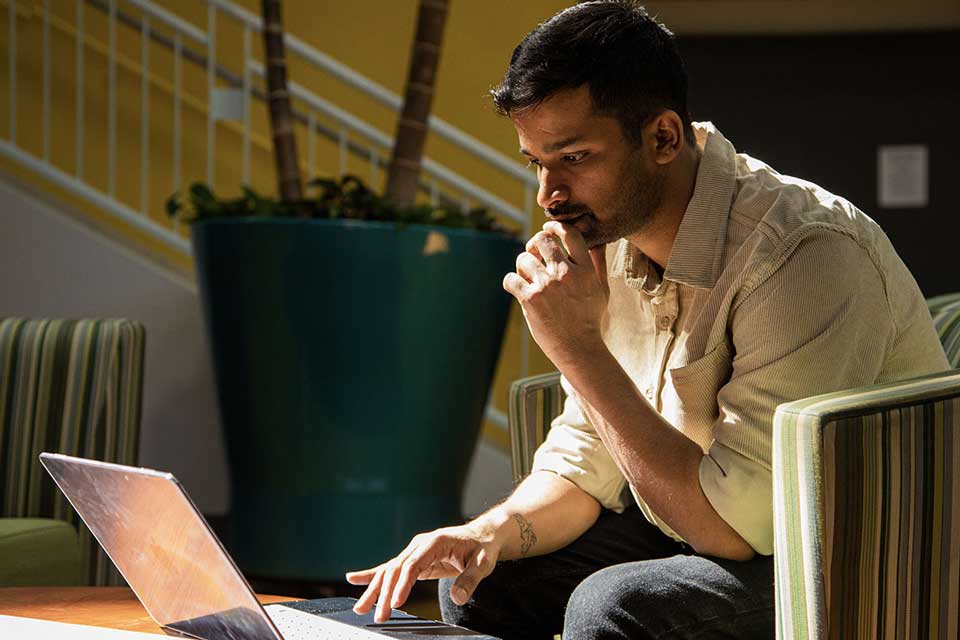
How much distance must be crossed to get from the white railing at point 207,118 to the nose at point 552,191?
2153 millimetres

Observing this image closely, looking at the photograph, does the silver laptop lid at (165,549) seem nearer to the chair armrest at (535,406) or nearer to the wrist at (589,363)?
the wrist at (589,363)

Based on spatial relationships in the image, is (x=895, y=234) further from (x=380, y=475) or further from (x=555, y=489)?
(x=555, y=489)

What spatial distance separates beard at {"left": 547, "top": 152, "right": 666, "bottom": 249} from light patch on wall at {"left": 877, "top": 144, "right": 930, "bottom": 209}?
11.1ft

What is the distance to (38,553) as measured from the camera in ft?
6.29

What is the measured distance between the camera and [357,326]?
296 centimetres

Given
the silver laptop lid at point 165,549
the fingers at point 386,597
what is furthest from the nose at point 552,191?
the silver laptop lid at point 165,549

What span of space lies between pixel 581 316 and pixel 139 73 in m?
3.18

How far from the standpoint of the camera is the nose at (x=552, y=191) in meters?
1.49

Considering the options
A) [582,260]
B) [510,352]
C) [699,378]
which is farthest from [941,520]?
[510,352]

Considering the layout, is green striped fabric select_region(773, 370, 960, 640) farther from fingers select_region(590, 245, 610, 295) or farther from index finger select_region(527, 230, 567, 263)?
fingers select_region(590, 245, 610, 295)

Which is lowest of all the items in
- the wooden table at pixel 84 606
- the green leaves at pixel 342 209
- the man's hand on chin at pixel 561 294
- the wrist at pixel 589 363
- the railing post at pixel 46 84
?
the wooden table at pixel 84 606

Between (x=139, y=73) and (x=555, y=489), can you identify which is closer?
(x=555, y=489)

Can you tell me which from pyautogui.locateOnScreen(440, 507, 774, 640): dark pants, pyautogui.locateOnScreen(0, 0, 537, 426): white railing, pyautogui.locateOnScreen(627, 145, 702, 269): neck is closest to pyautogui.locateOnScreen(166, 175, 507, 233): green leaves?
pyautogui.locateOnScreen(0, 0, 537, 426): white railing

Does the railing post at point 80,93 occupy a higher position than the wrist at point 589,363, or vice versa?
the railing post at point 80,93
